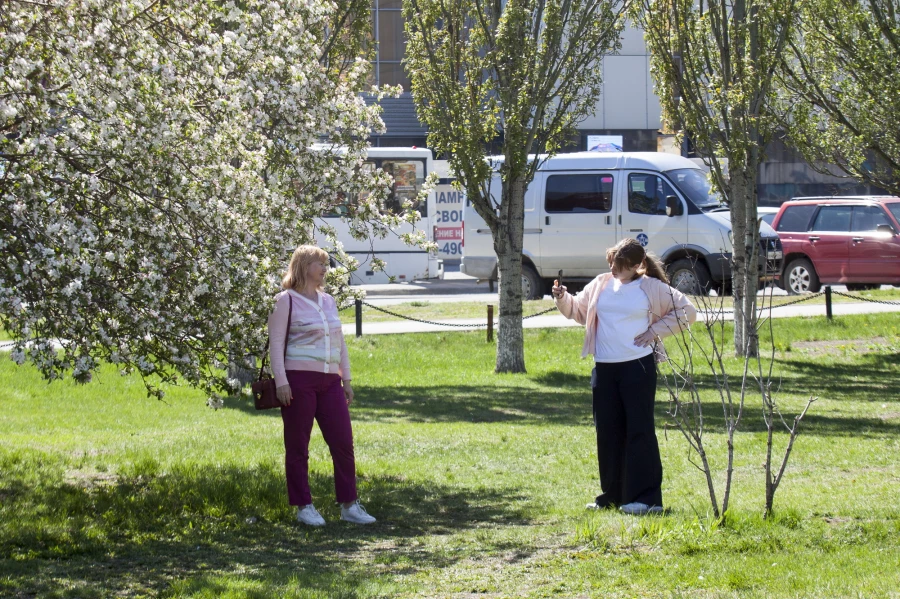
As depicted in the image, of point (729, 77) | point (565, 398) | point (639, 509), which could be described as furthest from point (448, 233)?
point (639, 509)

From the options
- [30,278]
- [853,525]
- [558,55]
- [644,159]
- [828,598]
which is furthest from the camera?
[644,159]

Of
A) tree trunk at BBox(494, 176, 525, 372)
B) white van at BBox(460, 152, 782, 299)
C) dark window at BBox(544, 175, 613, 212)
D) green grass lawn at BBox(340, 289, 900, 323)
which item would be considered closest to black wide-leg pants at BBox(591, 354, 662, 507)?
tree trunk at BBox(494, 176, 525, 372)

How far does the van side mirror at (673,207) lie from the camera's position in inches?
921

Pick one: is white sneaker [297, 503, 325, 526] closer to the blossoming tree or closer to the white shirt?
the blossoming tree

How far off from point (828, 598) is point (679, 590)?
627mm

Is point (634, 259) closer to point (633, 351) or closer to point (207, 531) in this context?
point (633, 351)

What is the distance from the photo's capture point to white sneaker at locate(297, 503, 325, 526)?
725 centimetres

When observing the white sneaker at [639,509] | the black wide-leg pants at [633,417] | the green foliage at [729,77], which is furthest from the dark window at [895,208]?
the white sneaker at [639,509]

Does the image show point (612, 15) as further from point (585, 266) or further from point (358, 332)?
point (585, 266)

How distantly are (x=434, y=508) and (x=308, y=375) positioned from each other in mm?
1394

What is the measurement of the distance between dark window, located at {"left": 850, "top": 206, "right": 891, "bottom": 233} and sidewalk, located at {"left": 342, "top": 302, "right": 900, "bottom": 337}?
79.9 inches

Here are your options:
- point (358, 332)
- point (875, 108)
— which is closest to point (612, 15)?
point (875, 108)

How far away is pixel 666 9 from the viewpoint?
15867mm

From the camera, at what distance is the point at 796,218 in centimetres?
2441
